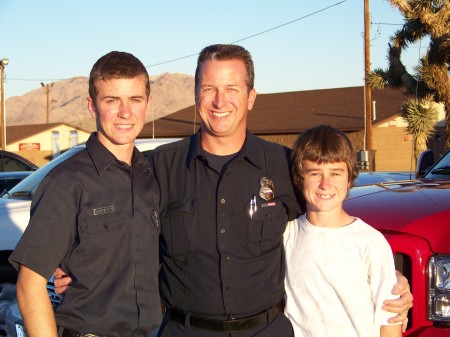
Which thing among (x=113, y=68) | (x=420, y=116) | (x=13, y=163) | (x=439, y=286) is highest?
(x=420, y=116)

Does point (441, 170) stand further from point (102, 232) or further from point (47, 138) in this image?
point (47, 138)

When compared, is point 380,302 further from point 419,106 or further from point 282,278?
point 419,106

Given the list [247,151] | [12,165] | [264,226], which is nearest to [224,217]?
[264,226]

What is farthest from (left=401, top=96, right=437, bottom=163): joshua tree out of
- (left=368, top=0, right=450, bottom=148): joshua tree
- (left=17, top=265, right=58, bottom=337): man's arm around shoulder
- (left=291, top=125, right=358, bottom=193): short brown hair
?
(left=17, top=265, right=58, bottom=337): man's arm around shoulder

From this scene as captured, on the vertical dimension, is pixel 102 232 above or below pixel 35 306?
above

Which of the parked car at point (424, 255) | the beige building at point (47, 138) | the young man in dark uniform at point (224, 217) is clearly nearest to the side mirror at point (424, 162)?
the parked car at point (424, 255)

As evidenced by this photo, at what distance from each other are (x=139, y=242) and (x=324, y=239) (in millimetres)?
807

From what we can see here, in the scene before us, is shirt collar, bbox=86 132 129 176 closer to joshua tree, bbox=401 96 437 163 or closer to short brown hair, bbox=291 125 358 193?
short brown hair, bbox=291 125 358 193

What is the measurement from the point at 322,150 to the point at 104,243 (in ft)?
3.43

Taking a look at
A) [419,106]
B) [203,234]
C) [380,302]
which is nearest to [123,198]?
[203,234]

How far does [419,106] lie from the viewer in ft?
58.7

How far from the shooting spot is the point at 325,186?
9.71 feet

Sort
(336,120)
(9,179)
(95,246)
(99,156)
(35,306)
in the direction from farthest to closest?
(336,120), (9,179), (99,156), (95,246), (35,306)

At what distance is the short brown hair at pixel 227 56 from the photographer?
123 inches
